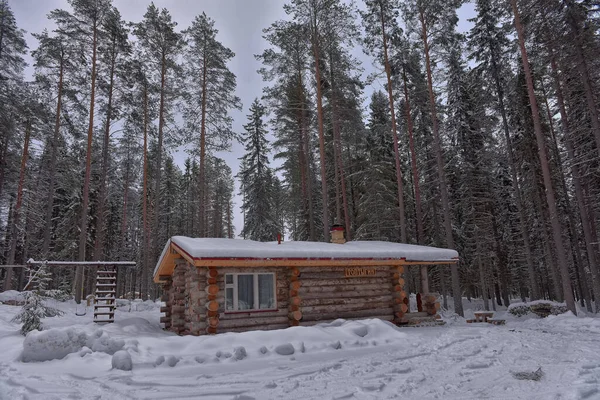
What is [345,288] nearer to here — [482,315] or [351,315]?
[351,315]

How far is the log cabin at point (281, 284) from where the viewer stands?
10.1 metres

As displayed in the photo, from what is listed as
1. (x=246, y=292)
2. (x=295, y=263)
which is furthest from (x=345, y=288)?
(x=246, y=292)

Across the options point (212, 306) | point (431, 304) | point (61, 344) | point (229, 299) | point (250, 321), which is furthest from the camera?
point (431, 304)

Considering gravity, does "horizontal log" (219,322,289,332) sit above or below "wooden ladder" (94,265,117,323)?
below

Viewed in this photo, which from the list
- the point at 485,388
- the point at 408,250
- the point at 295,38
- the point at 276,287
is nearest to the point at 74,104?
the point at 295,38

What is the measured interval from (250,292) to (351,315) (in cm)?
376

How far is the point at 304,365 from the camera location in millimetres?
6965

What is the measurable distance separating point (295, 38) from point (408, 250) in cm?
1289

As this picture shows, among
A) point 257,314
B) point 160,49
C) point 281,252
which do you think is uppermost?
point 160,49

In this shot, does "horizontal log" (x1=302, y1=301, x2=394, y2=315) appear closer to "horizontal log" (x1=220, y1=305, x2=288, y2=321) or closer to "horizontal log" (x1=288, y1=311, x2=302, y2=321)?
"horizontal log" (x1=288, y1=311, x2=302, y2=321)

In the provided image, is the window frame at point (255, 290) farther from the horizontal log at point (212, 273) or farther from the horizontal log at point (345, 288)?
the horizontal log at point (345, 288)

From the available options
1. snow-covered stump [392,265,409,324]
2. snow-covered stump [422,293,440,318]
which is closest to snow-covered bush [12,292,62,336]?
snow-covered stump [392,265,409,324]

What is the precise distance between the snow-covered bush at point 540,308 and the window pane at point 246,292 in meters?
15.3

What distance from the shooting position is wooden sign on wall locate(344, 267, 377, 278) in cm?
1256
